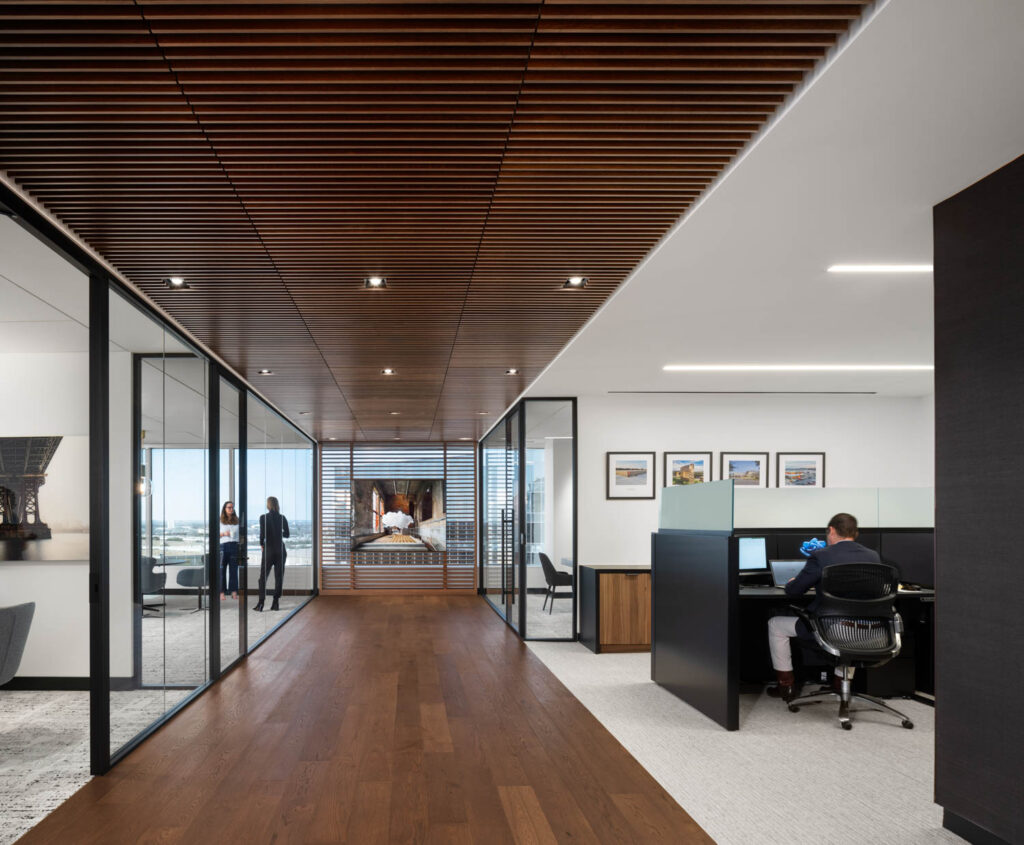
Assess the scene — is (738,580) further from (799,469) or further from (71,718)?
(71,718)

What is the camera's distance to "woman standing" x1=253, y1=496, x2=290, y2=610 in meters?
9.13

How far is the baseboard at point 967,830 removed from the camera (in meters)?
3.31

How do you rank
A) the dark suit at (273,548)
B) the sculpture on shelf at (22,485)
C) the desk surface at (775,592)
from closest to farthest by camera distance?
the desk surface at (775,592)
the sculpture on shelf at (22,485)
the dark suit at (273,548)

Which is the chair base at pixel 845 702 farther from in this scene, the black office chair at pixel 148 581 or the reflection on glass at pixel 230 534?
the reflection on glass at pixel 230 534

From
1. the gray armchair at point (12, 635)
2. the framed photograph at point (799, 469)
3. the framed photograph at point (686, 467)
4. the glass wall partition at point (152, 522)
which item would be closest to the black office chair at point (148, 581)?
the glass wall partition at point (152, 522)

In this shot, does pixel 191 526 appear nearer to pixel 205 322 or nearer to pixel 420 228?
pixel 205 322

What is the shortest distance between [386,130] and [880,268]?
261cm

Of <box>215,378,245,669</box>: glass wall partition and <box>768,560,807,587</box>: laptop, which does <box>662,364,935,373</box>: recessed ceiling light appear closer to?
<box>768,560,807,587</box>: laptop

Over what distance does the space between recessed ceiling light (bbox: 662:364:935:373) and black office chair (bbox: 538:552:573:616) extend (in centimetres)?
262

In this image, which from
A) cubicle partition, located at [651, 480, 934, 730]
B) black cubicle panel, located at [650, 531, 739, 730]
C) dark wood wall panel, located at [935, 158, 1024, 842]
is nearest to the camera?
dark wood wall panel, located at [935, 158, 1024, 842]

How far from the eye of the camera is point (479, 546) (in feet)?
48.3

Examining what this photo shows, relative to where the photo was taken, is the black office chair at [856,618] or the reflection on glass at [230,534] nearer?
the black office chair at [856,618]

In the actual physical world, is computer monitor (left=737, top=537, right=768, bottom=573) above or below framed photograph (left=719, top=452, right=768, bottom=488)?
below

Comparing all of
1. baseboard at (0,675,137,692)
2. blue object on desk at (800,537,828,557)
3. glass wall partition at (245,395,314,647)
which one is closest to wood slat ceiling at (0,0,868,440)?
baseboard at (0,675,137,692)
